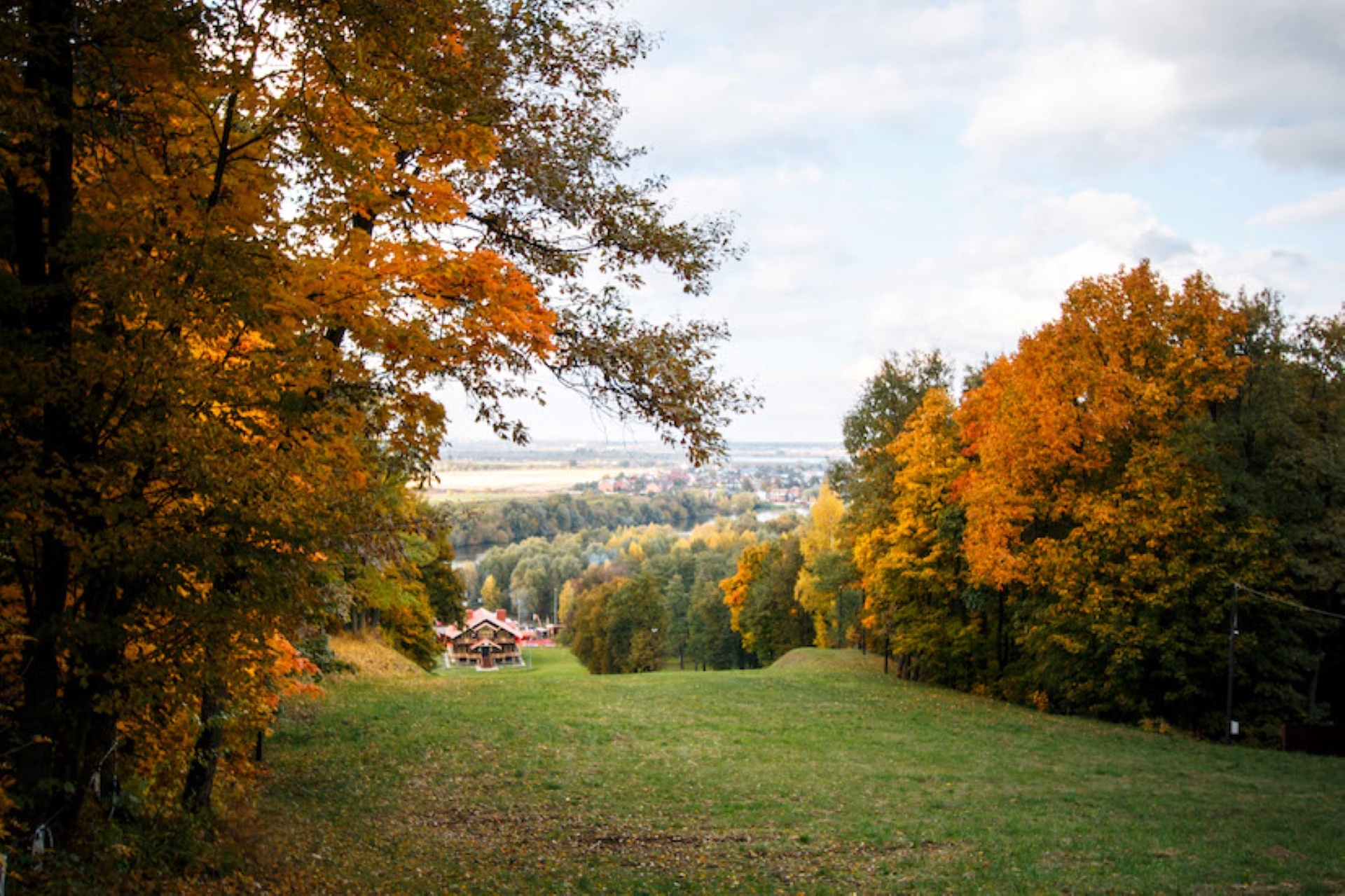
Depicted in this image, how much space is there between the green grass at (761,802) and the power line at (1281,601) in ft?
12.8

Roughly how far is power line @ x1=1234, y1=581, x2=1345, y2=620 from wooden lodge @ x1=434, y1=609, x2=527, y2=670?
65412 millimetres

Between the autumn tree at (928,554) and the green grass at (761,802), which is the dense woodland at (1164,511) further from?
the green grass at (761,802)

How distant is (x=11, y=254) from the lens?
6.36 meters

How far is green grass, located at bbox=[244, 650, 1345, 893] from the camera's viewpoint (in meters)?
10.3

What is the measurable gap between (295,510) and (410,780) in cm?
958

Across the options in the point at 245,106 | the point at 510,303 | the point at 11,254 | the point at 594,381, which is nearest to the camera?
the point at 11,254

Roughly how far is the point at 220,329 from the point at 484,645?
80.3 meters

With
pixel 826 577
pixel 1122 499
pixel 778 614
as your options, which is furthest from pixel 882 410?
pixel 778 614

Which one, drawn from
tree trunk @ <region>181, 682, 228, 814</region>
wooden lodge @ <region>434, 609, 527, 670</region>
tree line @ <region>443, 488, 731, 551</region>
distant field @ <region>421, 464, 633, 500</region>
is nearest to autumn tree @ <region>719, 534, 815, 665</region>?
wooden lodge @ <region>434, 609, 527, 670</region>

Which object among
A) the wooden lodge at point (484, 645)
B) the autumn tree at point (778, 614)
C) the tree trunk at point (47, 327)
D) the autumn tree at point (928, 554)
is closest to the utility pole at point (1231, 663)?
the autumn tree at point (928, 554)

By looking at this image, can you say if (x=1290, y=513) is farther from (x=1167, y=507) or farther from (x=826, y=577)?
(x=826, y=577)

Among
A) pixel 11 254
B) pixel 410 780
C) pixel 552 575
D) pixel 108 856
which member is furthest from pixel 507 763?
pixel 552 575

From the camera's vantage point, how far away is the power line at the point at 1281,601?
2305 centimetres

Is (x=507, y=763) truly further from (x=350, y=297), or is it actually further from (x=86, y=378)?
(x=86, y=378)
